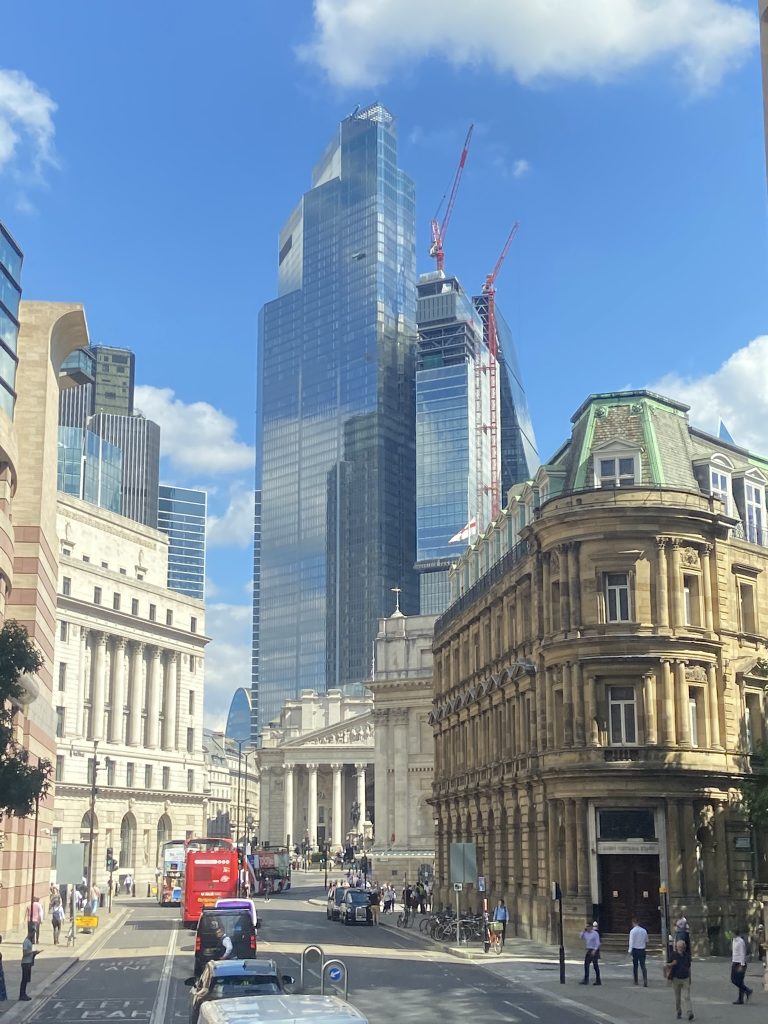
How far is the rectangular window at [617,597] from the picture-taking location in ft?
162

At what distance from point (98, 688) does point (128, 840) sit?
15.7 m

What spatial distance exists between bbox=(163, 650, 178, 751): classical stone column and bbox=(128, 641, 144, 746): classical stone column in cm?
458

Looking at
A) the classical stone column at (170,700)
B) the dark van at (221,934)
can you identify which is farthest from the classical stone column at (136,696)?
the dark van at (221,934)

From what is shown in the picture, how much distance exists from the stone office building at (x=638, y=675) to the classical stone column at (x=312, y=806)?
12377 cm

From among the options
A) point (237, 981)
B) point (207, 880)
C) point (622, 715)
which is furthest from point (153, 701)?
point (237, 981)

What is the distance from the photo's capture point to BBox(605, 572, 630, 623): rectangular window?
4941cm

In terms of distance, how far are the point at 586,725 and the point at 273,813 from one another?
469 feet

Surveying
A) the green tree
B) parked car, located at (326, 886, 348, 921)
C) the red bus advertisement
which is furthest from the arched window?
the green tree

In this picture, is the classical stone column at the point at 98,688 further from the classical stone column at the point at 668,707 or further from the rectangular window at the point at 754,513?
the classical stone column at the point at 668,707

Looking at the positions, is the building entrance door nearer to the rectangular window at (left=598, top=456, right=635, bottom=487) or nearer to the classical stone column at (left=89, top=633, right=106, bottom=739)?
the rectangular window at (left=598, top=456, right=635, bottom=487)

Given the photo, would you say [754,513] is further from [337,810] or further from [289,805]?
[289,805]

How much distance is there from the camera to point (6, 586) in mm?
56438

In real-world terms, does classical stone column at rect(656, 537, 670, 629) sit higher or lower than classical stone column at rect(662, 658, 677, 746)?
higher

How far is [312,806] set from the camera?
592 feet
